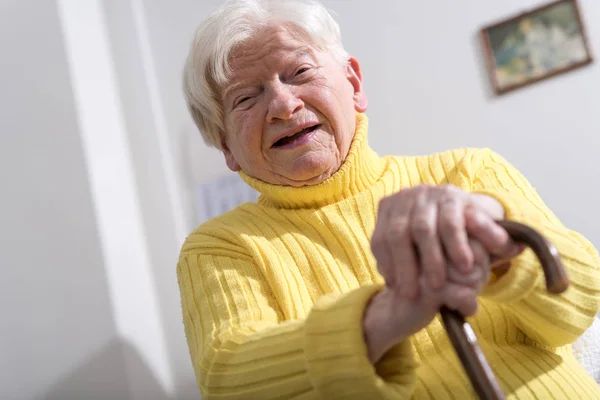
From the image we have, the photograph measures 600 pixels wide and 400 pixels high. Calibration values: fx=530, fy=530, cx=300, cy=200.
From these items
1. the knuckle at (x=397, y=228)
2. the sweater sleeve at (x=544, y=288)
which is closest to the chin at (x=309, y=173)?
the sweater sleeve at (x=544, y=288)

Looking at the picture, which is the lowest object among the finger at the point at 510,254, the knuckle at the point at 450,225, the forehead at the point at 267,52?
the finger at the point at 510,254

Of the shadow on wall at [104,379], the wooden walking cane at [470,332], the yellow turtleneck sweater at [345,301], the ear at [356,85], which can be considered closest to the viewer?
the wooden walking cane at [470,332]

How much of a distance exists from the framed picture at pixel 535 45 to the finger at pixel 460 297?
1016 millimetres

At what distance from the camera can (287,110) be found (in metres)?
0.82

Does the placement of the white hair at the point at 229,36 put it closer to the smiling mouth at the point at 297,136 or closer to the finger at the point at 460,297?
the smiling mouth at the point at 297,136

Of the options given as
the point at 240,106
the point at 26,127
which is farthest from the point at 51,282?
the point at 240,106

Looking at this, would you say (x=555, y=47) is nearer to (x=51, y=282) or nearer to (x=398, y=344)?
(x=398, y=344)

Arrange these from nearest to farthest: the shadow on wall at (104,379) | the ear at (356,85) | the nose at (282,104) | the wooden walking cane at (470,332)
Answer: the wooden walking cane at (470,332) < the nose at (282,104) < the ear at (356,85) < the shadow on wall at (104,379)

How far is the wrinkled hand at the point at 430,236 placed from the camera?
0.43 meters

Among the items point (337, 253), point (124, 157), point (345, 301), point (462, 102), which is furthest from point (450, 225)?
point (124, 157)

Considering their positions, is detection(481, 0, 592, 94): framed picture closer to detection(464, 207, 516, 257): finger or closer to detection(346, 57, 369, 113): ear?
detection(346, 57, 369, 113): ear

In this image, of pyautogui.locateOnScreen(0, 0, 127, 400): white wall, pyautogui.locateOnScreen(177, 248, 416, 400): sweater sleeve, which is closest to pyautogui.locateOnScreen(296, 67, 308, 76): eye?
pyautogui.locateOnScreen(177, 248, 416, 400): sweater sleeve

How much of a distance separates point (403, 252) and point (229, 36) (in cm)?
56

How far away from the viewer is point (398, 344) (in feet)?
1.68
